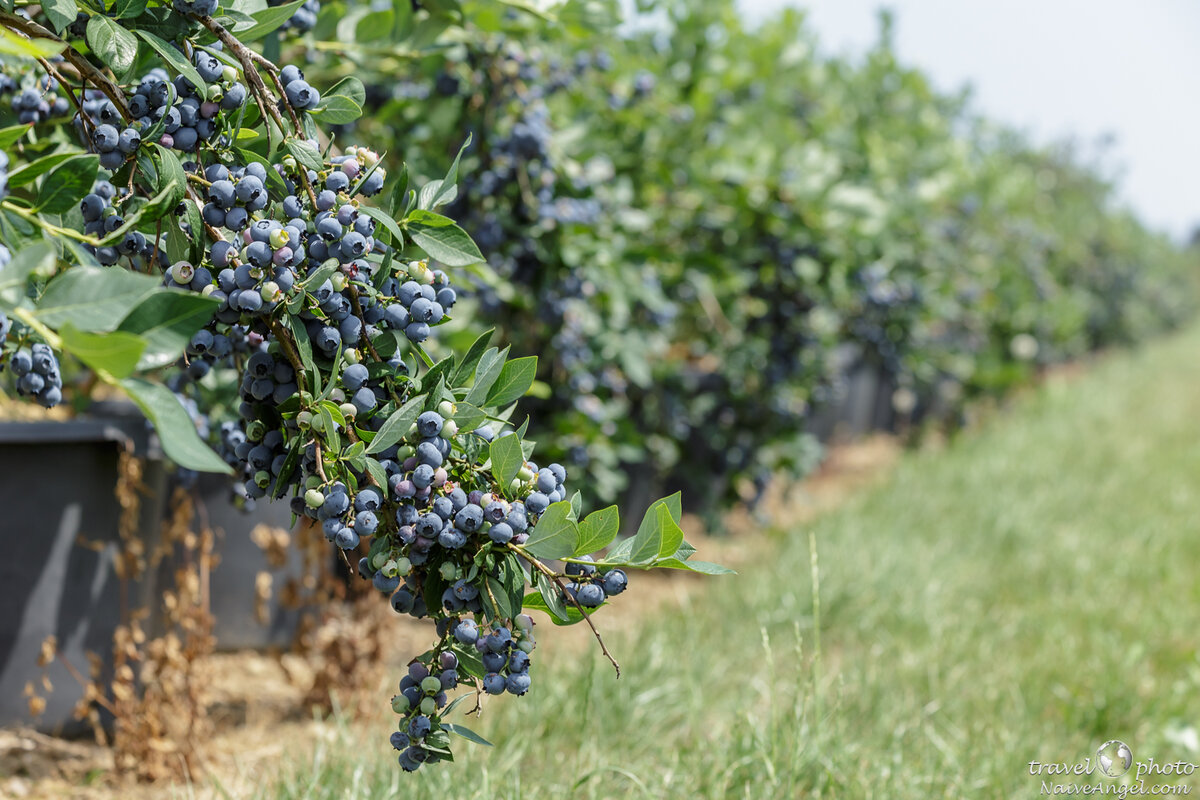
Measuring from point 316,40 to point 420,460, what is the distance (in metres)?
0.94

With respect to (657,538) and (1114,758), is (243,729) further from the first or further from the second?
(1114,758)

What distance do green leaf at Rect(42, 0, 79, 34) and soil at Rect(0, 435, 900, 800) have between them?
1171mm

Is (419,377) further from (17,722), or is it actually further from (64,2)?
(17,722)

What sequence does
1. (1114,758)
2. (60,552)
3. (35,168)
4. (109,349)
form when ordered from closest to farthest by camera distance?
(109,349), (35,168), (60,552), (1114,758)

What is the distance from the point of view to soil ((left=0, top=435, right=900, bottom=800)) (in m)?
1.65

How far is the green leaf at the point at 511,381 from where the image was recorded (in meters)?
0.95

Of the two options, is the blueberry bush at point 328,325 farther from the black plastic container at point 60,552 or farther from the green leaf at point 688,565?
the black plastic container at point 60,552

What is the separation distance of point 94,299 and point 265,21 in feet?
1.37

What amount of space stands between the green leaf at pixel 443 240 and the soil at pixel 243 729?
41.3 inches

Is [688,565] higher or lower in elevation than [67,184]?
lower

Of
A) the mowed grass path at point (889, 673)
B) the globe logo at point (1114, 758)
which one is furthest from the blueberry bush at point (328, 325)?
the globe logo at point (1114, 758)

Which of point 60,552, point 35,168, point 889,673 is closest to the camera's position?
point 35,168

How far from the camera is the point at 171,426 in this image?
2.14 feet

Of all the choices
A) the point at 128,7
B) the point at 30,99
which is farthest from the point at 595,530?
the point at 30,99
